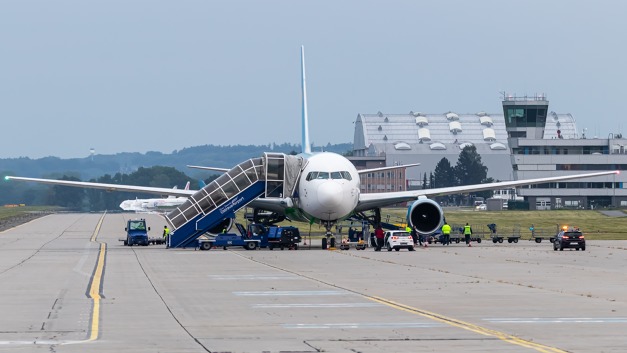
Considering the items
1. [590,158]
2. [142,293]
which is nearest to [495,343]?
[142,293]

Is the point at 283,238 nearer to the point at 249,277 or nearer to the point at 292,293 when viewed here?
the point at 249,277

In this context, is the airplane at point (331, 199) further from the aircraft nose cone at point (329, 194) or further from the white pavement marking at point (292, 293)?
the white pavement marking at point (292, 293)

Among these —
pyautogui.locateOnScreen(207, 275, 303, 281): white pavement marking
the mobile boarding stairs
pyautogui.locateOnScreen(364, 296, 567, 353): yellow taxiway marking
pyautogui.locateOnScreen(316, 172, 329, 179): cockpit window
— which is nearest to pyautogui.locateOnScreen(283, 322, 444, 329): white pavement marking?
pyautogui.locateOnScreen(364, 296, 567, 353): yellow taxiway marking

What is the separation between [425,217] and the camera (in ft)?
225

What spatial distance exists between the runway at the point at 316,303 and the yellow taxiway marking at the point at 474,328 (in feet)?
0.09

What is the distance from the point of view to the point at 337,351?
21875 mm

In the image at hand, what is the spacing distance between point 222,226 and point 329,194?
9.47 metres

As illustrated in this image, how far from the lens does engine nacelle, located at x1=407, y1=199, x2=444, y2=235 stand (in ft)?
223

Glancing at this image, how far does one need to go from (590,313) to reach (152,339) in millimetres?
10910

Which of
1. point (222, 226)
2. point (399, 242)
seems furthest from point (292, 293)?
point (222, 226)

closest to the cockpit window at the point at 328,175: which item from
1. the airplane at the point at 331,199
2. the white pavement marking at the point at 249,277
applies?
the airplane at the point at 331,199

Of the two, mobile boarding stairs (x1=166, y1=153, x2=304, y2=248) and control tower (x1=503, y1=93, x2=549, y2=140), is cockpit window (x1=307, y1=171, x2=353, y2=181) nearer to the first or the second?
mobile boarding stairs (x1=166, y1=153, x2=304, y2=248)

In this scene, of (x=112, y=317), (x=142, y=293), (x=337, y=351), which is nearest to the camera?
(x=337, y=351)

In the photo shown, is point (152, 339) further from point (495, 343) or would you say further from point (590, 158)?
point (590, 158)
